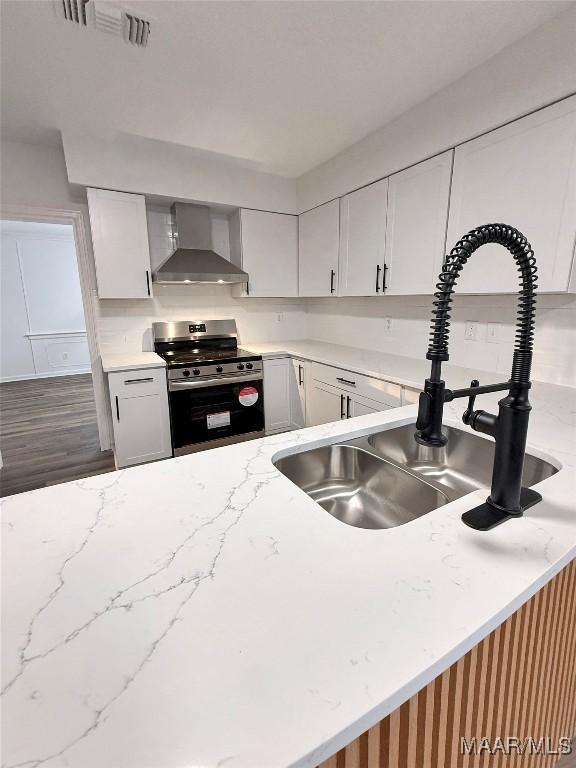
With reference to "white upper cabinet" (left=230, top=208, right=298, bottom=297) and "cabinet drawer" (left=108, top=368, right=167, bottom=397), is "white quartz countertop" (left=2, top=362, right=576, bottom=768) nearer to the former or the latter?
"cabinet drawer" (left=108, top=368, right=167, bottom=397)

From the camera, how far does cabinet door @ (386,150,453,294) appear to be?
2055 mm

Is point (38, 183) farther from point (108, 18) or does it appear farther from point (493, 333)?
point (493, 333)

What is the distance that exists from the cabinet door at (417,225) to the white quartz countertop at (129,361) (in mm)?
1789

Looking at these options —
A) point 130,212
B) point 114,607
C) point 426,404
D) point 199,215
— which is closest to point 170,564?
point 114,607

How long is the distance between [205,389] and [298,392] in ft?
2.74

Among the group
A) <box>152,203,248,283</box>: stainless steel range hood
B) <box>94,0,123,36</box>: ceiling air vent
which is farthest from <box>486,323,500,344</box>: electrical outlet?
<box>94,0,123,36</box>: ceiling air vent

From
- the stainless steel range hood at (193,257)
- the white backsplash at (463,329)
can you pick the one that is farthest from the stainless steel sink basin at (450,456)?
the stainless steel range hood at (193,257)

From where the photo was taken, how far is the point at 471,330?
7.42ft

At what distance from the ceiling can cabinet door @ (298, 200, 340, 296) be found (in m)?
0.61

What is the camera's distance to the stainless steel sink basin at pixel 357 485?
3.32 ft

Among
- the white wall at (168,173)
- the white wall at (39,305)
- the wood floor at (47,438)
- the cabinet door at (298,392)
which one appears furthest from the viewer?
the white wall at (39,305)

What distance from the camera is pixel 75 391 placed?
5449 mm

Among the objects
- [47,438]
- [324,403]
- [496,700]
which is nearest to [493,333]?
[324,403]

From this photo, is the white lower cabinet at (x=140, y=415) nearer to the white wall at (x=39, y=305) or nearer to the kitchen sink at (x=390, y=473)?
the kitchen sink at (x=390, y=473)
